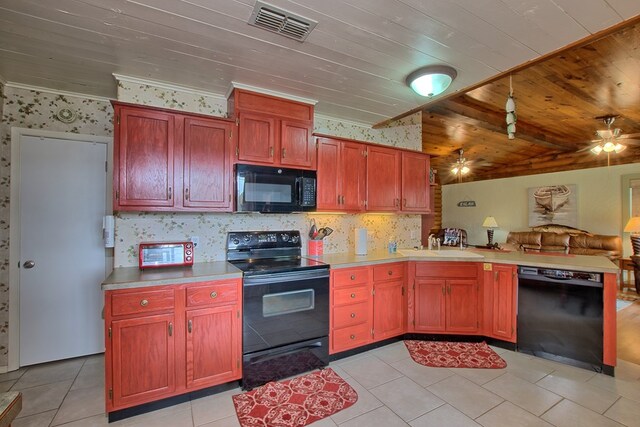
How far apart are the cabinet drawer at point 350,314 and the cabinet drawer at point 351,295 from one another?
0.05 metres

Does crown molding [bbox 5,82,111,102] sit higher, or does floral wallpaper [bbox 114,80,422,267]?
crown molding [bbox 5,82,111,102]

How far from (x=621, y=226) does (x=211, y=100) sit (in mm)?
8039

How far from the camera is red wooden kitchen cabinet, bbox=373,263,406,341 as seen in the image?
301 cm

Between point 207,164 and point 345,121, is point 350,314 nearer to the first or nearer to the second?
point 207,164

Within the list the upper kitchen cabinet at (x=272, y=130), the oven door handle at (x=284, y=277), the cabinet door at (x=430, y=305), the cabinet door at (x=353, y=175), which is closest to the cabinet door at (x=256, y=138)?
the upper kitchen cabinet at (x=272, y=130)

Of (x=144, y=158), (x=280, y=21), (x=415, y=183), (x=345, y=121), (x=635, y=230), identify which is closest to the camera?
(x=280, y=21)

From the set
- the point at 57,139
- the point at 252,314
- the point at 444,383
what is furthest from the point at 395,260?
the point at 57,139

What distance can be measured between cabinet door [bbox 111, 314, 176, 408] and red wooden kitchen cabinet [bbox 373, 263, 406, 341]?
1894mm

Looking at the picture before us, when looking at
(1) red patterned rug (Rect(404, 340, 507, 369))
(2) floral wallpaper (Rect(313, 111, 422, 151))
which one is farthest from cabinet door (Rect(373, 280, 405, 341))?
(2) floral wallpaper (Rect(313, 111, 422, 151))

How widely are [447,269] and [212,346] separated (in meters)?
2.46

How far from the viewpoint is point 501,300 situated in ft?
9.91

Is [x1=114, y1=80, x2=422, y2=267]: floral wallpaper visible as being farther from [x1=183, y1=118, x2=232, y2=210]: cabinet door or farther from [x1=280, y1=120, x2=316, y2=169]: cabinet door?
[x1=280, y1=120, x2=316, y2=169]: cabinet door

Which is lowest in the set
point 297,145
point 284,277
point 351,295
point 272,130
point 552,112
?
point 351,295

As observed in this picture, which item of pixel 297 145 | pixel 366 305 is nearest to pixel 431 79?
pixel 297 145
